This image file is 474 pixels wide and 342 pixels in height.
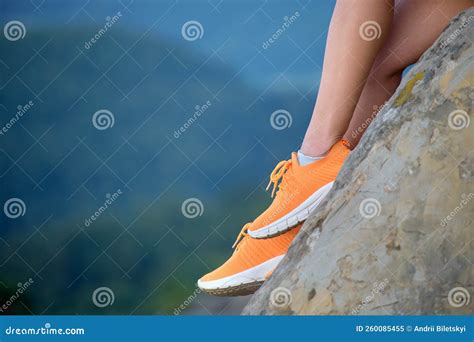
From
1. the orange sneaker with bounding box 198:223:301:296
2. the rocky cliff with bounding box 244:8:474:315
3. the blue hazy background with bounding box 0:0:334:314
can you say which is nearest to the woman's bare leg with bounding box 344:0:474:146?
the rocky cliff with bounding box 244:8:474:315

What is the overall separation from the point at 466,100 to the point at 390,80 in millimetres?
256

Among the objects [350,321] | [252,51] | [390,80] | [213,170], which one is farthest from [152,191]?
[350,321]

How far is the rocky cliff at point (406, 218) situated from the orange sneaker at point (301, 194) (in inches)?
5.0

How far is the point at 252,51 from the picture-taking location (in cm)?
178

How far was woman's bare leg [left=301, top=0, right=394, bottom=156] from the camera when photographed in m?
1.04

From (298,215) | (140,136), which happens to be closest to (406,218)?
(298,215)

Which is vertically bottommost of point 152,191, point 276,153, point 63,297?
point 63,297

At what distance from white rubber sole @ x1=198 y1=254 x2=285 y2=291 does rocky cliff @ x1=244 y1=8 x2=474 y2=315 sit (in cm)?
16

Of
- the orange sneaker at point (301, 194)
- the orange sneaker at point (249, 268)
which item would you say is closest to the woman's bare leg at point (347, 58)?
the orange sneaker at point (301, 194)

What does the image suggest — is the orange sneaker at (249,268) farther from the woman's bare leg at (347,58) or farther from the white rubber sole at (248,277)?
the woman's bare leg at (347,58)

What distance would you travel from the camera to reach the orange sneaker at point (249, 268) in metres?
1.14

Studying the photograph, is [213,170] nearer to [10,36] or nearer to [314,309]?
[10,36]

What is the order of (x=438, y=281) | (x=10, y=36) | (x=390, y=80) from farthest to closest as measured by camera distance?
(x=10, y=36) < (x=390, y=80) < (x=438, y=281)

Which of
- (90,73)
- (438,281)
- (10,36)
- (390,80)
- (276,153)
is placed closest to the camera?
(438,281)
